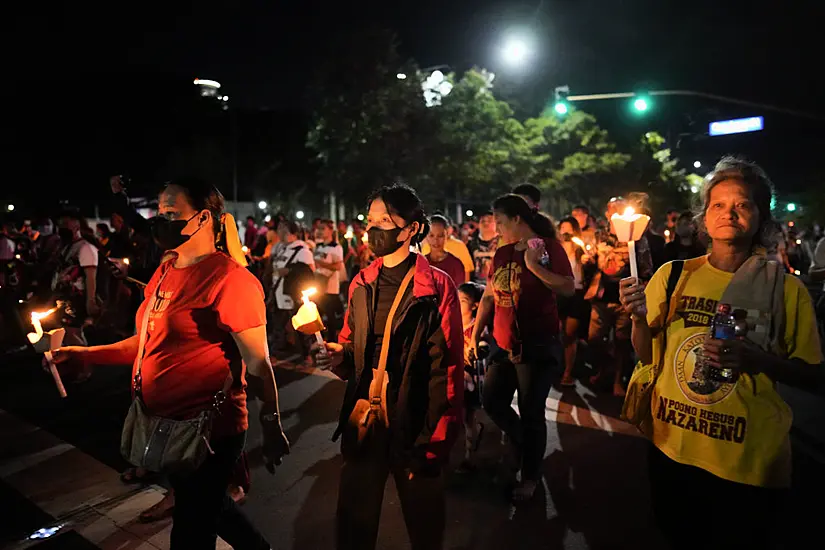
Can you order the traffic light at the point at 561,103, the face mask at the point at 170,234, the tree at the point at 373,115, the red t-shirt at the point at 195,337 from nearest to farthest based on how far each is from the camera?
the red t-shirt at the point at 195,337 → the face mask at the point at 170,234 → the traffic light at the point at 561,103 → the tree at the point at 373,115

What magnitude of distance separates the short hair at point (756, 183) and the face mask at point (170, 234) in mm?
2523

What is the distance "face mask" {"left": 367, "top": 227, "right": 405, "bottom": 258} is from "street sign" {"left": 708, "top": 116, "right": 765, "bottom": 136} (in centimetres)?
3910

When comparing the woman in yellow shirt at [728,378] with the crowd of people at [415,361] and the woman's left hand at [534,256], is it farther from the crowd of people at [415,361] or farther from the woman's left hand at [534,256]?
the woman's left hand at [534,256]

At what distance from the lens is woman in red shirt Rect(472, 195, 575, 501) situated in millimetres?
4277

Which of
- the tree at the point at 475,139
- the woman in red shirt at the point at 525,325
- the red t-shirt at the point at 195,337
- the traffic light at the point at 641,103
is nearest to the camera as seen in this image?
the red t-shirt at the point at 195,337

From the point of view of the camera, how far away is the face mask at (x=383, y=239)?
2.94 m

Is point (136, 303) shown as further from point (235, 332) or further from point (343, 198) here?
point (343, 198)

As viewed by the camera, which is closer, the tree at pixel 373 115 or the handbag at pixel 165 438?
the handbag at pixel 165 438

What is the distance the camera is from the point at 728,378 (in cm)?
227

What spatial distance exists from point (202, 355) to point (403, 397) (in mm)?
998

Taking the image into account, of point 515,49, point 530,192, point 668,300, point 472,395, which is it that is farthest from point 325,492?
point 515,49

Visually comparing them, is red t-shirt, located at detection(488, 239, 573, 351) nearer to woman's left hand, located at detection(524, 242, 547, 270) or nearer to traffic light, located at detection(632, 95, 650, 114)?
woman's left hand, located at detection(524, 242, 547, 270)

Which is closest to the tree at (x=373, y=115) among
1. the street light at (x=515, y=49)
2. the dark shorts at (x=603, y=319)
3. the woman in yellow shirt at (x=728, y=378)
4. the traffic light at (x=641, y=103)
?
the street light at (x=515, y=49)

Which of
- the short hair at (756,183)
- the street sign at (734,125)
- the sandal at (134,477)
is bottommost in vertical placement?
the sandal at (134,477)
